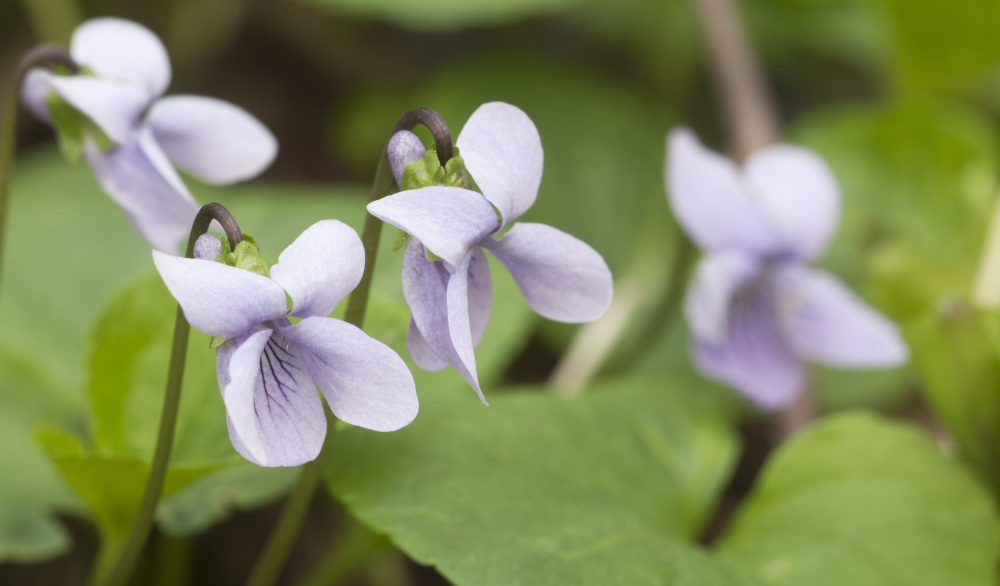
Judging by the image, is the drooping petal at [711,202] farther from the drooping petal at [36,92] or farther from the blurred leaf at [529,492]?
the drooping petal at [36,92]

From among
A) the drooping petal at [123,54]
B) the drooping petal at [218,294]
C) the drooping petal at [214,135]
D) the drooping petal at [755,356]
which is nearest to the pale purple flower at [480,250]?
the drooping petal at [218,294]

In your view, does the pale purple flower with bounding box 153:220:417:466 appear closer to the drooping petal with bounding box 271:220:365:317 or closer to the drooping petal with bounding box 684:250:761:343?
the drooping petal with bounding box 271:220:365:317

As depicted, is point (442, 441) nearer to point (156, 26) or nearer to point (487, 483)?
point (487, 483)

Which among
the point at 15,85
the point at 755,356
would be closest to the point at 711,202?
the point at 755,356

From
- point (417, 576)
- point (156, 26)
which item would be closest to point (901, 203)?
point (417, 576)

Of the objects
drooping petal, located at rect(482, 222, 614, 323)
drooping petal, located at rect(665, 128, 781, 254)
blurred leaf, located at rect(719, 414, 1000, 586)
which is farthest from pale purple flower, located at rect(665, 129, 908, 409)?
drooping petal, located at rect(482, 222, 614, 323)

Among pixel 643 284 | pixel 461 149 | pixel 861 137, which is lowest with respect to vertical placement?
pixel 643 284

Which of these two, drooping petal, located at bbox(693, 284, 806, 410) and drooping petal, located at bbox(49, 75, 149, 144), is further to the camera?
drooping petal, located at bbox(693, 284, 806, 410)
